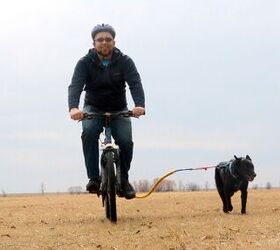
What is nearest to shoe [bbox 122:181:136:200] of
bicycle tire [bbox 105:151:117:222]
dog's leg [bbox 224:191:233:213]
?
bicycle tire [bbox 105:151:117:222]

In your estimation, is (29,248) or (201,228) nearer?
(29,248)

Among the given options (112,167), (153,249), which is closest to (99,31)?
(112,167)

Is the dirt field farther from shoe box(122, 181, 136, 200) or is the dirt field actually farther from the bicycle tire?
shoe box(122, 181, 136, 200)

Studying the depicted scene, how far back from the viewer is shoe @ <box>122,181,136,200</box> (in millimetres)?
9484

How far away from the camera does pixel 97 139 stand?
968 centimetres

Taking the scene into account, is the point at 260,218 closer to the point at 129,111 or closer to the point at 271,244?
the point at 129,111

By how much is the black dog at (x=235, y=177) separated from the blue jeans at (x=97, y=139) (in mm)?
2551

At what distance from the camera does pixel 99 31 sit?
962cm

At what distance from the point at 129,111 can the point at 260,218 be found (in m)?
2.67

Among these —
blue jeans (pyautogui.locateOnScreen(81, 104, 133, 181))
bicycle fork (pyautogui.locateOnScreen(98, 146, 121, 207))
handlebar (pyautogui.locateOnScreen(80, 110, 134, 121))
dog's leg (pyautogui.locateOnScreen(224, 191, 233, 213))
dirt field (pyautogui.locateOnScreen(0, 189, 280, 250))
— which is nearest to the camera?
dirt field (pyautogui.locateOnScreen(0, 189, 280, 250))

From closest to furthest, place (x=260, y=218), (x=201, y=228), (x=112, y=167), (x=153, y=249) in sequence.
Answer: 1. (x=153, y=249)
2. (x=201, y=228)
3. (x=112, y=167)
4. (x=260, y=218)

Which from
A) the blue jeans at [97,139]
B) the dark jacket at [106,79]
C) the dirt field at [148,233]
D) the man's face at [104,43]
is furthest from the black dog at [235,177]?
the man's face at [104,43]

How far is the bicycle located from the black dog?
278 cm

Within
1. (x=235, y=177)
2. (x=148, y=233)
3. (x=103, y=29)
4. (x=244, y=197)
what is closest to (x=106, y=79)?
(x=103, y=29)
